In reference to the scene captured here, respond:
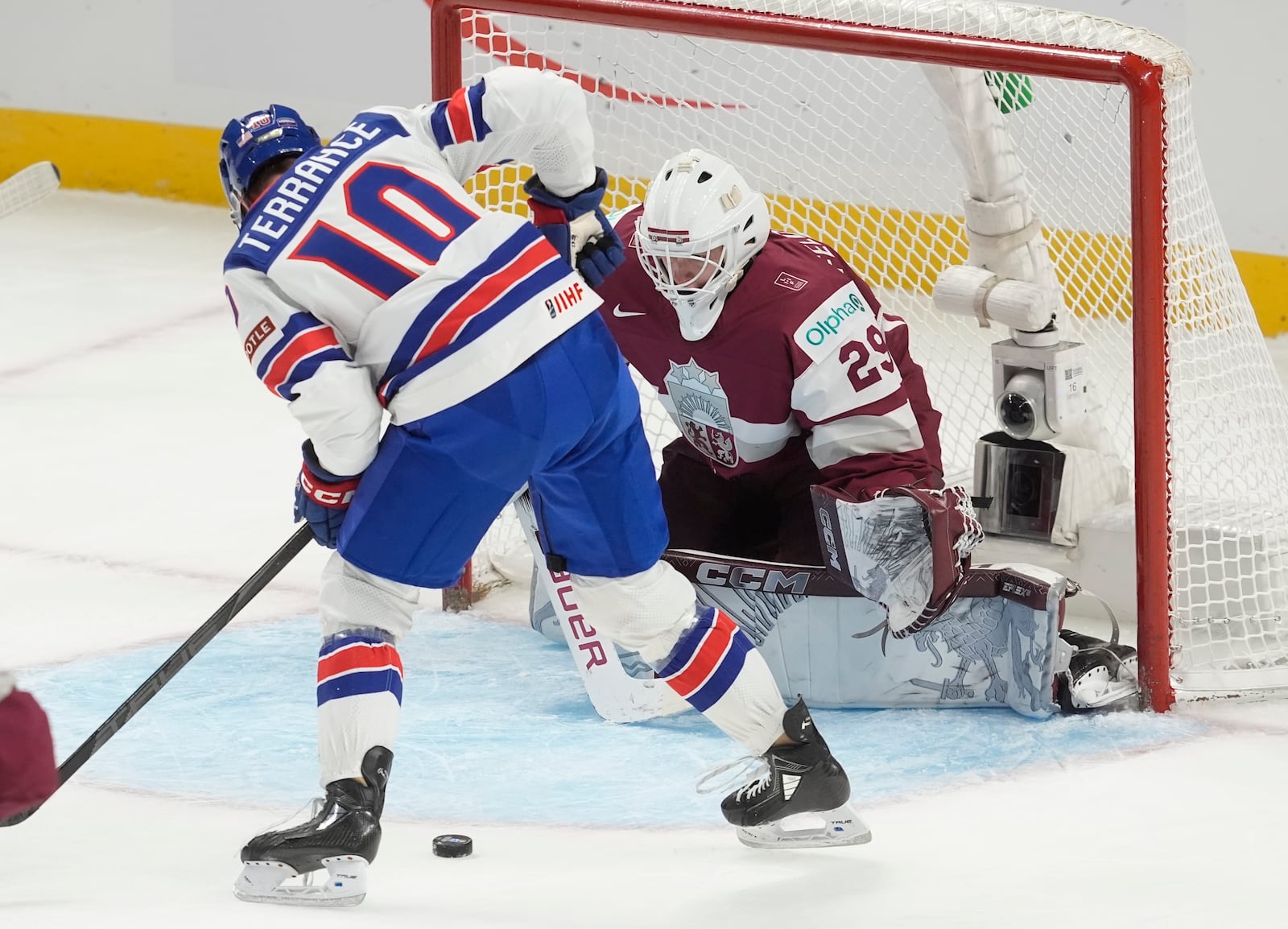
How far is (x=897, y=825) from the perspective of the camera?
260 centimetres

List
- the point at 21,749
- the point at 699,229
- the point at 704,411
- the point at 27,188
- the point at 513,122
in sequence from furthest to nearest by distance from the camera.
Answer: the point at 704,411 < the point at 27,188 < the point at 699,229 < the point at 513,122 < the point at 21,749

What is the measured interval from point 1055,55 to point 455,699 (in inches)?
55.4

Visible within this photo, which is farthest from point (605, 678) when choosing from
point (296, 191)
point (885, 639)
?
point (296, 191)

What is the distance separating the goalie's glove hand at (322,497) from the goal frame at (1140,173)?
3.95ft

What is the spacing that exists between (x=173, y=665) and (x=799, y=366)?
3.43 ft

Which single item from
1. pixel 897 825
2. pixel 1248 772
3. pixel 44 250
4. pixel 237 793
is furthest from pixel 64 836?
pixel 44 250

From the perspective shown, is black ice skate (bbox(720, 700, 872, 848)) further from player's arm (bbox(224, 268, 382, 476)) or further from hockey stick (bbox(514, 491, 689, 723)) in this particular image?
player's arm (bbox(224, 268, 382, 476))

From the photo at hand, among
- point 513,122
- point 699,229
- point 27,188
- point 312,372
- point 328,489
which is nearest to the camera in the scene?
point 312,372

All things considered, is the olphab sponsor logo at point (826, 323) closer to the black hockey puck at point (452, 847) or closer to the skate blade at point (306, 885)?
the black hockey puck at point (452, 847)

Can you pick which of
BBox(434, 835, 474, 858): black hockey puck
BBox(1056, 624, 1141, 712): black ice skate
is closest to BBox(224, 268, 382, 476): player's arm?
BBox(434, 835, 474, 858): black hockey puck

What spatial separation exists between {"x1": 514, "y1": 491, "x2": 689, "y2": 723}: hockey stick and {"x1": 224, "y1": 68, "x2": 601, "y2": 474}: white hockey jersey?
0.68 m

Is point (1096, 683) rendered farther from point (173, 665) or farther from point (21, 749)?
point (21, 749)

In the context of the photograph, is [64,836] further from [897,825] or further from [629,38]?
[629,38]

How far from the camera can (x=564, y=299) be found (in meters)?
2.34
